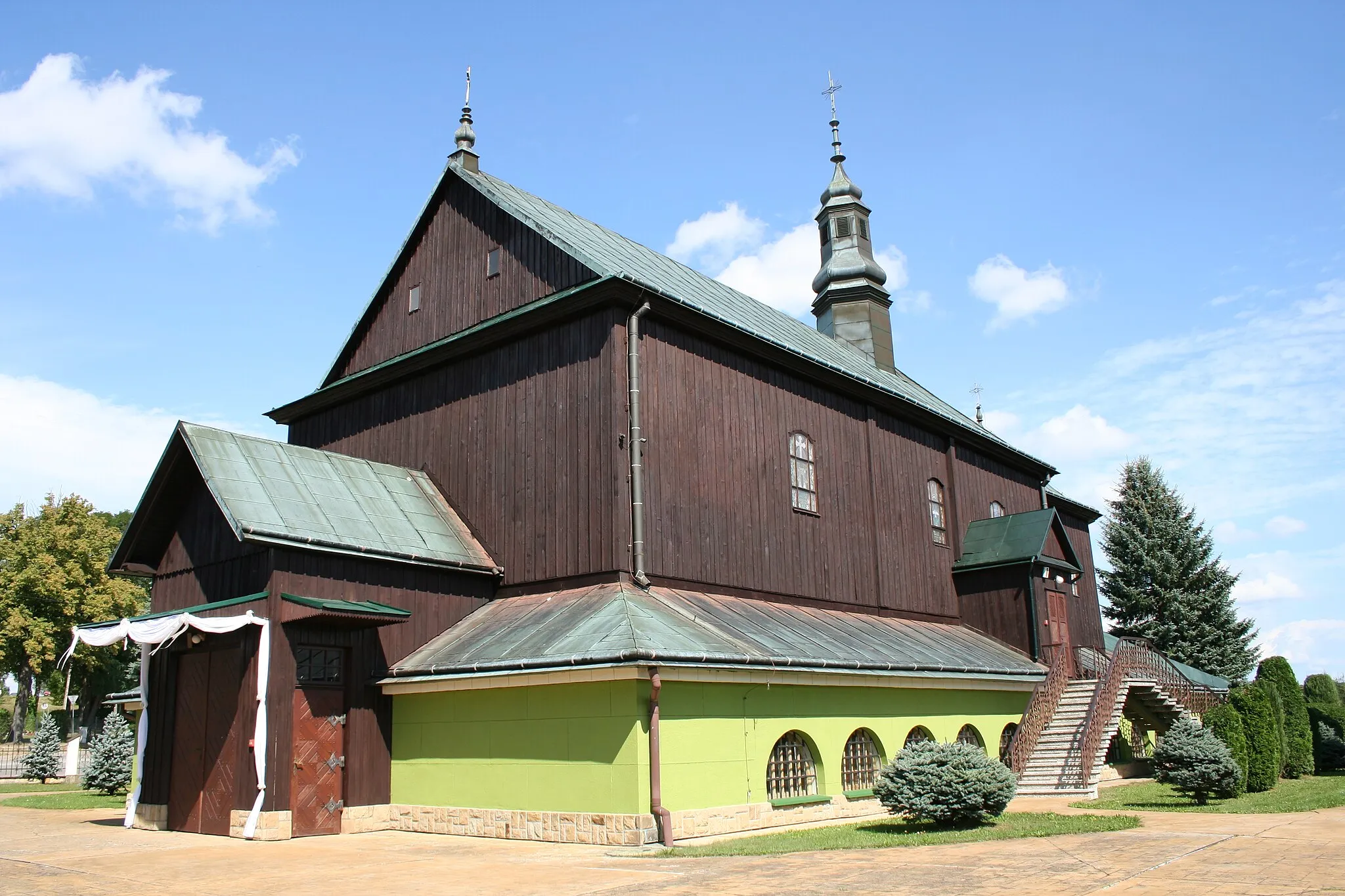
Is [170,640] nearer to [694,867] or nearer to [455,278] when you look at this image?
[455,278]

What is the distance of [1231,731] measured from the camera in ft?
59.7

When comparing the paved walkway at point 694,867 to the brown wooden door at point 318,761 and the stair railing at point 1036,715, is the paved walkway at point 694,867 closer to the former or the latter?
the brown wooden door at point 318,761

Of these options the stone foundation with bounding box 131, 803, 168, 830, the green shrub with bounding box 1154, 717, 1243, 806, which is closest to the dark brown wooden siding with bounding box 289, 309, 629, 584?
the stone foundation with bounding box 131, 803, 168, 830

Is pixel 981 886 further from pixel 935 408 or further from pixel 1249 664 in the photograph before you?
pixel 1249 664

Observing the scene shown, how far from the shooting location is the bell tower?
97.8 ft

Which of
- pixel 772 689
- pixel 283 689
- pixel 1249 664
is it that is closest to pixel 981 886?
pixel 772 689

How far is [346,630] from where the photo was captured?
1470 centimetres

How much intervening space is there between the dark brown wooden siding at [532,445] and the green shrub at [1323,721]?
2372 cm

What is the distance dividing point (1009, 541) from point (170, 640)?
17303mm

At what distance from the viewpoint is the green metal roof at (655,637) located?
1285 centimetres

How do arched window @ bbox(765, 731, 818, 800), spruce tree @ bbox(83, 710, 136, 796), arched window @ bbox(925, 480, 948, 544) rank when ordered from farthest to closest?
arched window @ bbox(925, 480, 948, 544), spruce tree @ bbox(83, 710, 136, 796), arched window @ bbox(765, 731, 818, 800)

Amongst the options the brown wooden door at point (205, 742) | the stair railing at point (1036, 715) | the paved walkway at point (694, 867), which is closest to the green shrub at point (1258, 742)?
the stair railing at point (1036, 715)

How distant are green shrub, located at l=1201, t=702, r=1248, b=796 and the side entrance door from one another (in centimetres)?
1436

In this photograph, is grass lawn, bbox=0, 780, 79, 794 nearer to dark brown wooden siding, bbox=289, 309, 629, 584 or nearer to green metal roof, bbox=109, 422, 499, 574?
green metal roof, bbox=109, 422, 499, 574
